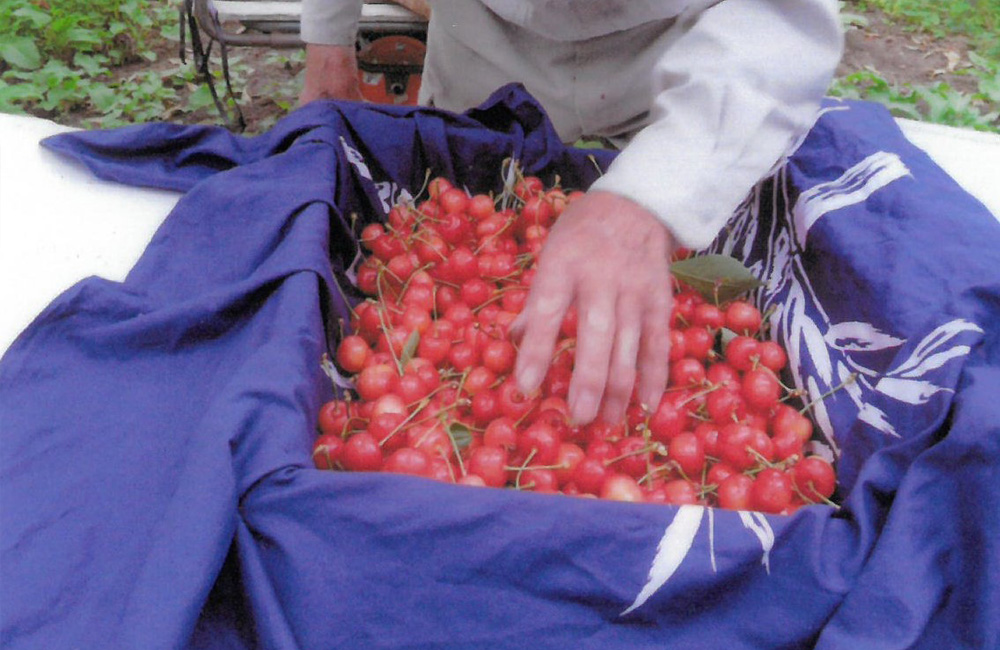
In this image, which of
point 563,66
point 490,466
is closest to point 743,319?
point 490,466

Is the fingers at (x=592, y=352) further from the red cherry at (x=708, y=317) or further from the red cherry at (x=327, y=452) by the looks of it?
the red cherry at (x=708, y=317)

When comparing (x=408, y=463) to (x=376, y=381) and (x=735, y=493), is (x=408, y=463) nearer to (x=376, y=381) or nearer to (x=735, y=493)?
(x=376, y=381)

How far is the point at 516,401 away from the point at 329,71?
46.7 inches

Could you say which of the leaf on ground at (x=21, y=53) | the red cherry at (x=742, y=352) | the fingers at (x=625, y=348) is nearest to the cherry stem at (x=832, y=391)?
the red cherry at (x=742, y=352)

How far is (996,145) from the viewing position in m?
1.77

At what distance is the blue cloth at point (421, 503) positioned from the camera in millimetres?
833

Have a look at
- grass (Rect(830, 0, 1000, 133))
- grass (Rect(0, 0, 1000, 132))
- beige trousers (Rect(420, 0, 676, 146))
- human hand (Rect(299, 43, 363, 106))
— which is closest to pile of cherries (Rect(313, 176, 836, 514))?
beige trousers (Rect(420, 0, 676, 146))

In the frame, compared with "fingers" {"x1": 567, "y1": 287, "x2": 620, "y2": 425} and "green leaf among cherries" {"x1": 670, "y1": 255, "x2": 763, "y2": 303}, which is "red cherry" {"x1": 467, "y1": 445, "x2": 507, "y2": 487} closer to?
"fingers" {"x1": 567, "y1": 287, "x2": 620, "y2": 425}

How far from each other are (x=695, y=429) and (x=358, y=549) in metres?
0.58

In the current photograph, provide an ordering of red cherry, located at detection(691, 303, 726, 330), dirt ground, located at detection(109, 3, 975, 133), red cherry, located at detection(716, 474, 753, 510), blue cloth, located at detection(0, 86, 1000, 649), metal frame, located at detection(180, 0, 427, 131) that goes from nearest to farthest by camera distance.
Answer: blue cloth, located at detection(0, 86, 1000, 649) < red cherry, located at detection(716, 474, 753, 510) < red cherry, located at detection(691, 303, 726, 330) < metal frame, located at detection(180, 0, 427, 131) < dirt ground, located at detection(109, 3, 975, 133)

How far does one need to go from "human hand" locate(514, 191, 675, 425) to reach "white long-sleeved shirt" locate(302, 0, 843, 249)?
0.10m

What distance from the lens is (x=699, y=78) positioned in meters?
1.15

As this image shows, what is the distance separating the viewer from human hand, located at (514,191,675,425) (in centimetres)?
92

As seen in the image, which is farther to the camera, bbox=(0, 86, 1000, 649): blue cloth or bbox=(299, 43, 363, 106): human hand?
bbox=(299, 43, 363, 106): human hand
